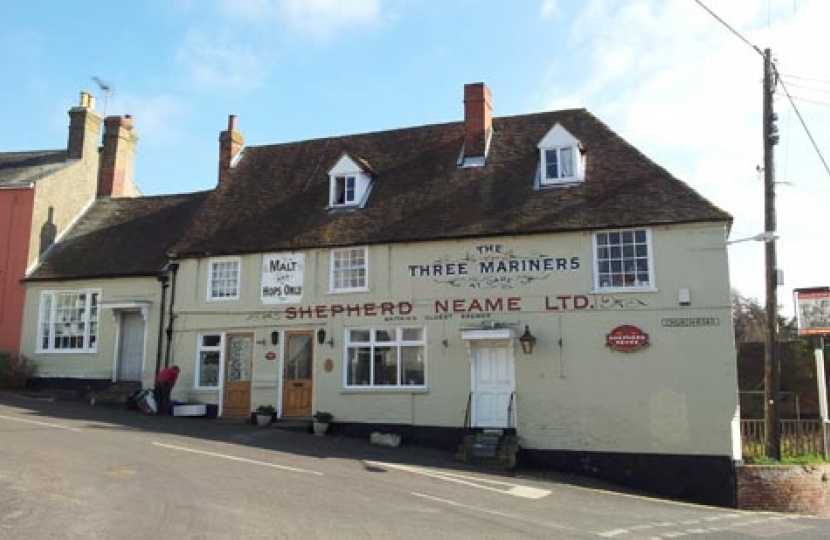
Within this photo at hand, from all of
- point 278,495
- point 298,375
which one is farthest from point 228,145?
point 278,495

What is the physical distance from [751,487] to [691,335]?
11.7 feet

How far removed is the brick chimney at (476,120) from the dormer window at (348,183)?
123 inches

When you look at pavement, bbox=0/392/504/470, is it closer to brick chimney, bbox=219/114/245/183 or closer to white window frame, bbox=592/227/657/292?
white window frame, bbox=592/227/657/292

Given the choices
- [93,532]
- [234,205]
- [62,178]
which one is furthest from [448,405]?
[62,178]

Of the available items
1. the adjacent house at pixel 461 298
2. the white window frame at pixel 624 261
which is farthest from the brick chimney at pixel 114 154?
the white window frame at pixel 624 261

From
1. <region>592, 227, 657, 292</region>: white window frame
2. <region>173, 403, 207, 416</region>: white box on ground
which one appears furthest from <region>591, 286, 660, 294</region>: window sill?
<region>173, 403, 207, 416</region>: white box on ground

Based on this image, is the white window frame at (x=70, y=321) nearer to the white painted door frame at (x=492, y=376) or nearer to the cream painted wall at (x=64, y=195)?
the cream painted wall at (x=64, y=195)

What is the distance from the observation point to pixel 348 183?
22.5 m

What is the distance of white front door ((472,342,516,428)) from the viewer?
19.0 m

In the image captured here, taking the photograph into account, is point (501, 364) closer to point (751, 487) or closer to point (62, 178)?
point (751, 487)

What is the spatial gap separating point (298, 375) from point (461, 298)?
5201mm

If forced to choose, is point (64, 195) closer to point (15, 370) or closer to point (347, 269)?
point (15, 370)

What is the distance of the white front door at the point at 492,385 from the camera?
18953mm

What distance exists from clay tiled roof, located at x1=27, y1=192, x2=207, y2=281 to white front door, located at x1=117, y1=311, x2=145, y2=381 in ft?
4.67
